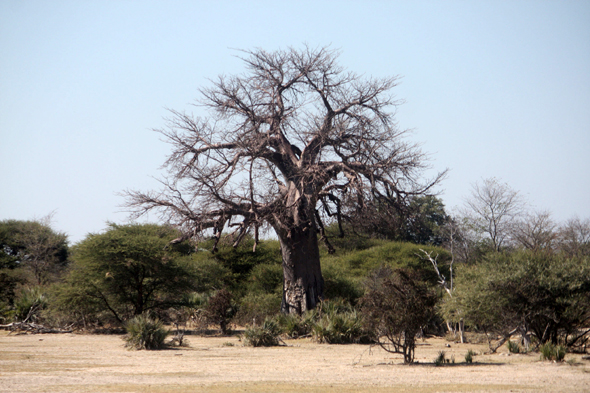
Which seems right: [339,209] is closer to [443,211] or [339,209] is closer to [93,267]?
[93,267]

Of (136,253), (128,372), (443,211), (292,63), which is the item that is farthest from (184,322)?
(443,211)

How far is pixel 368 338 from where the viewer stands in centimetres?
1647

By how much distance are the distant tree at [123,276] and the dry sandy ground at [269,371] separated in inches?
192

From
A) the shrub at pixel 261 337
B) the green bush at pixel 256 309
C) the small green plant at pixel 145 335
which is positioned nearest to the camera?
the small green plant at pixel 145 335

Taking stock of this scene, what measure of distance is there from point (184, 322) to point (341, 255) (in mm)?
14475

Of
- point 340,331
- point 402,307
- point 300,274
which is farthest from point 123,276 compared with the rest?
point 402,307

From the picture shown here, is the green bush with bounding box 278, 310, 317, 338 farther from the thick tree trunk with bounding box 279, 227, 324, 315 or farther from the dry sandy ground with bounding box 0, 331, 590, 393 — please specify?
the dry sandy ground with bounding box 0, 331, 590, 393

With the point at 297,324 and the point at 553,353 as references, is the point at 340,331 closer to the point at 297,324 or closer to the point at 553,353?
the point at 297,324

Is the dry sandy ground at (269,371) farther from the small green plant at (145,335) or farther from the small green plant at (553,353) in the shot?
the small green plant at (145,335)

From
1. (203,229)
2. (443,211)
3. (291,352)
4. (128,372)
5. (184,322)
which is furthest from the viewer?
(443,211)

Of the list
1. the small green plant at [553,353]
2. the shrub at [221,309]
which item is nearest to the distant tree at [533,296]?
the small green plant at [553,353]

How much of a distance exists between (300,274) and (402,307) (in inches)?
353

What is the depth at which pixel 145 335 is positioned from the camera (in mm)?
14164

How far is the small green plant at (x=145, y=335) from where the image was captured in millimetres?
14164
